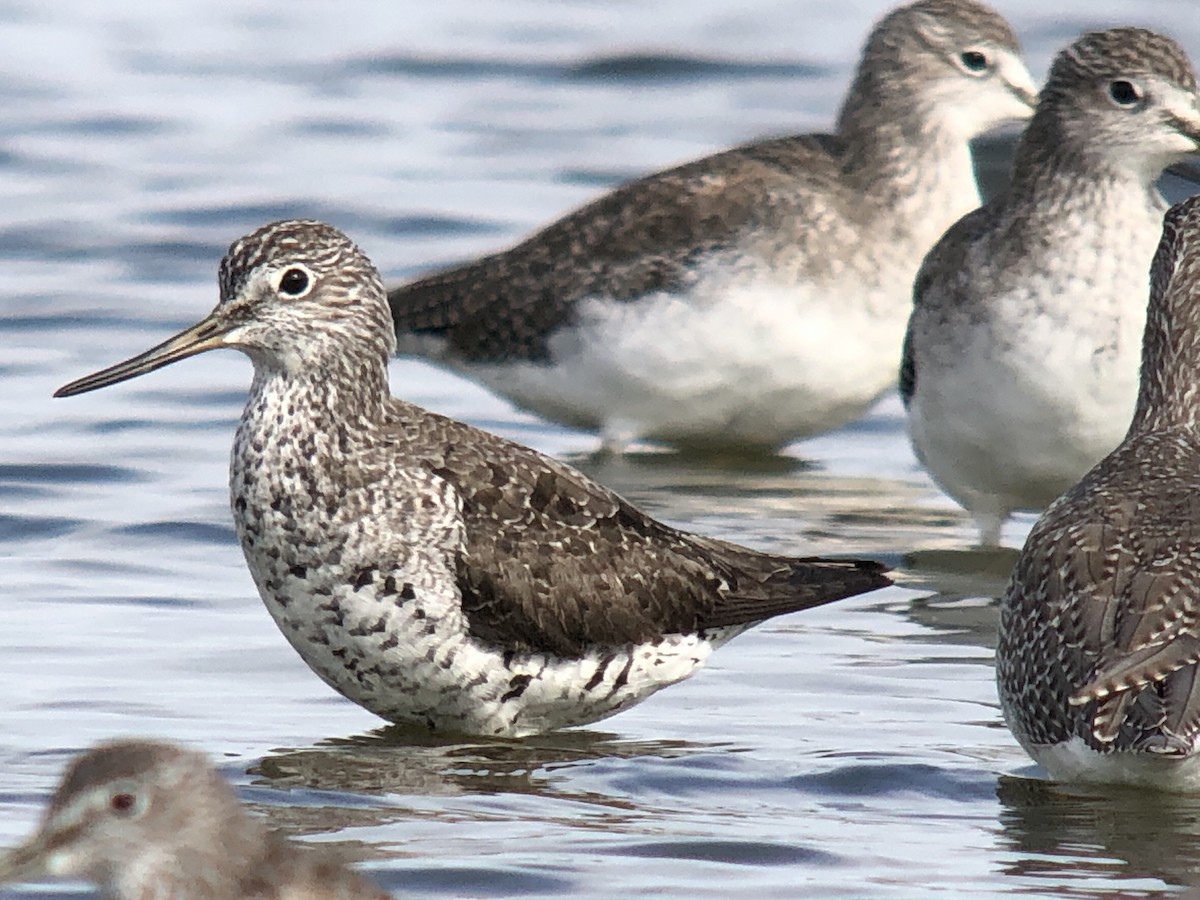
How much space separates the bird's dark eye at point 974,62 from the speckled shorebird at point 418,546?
499 centimetres

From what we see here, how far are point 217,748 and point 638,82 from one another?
14380 mm

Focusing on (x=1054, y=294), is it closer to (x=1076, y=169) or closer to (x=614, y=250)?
(x=1076, y=169)

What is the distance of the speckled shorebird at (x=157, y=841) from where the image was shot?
19.5ft

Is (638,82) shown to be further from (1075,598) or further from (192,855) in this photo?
(192,855)


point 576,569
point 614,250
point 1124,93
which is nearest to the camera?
point 576,569

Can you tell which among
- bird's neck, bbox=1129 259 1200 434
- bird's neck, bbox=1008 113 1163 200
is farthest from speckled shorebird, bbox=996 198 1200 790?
bird's neck, bbox=1008 113 1163 200

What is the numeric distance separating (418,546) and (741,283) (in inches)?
175

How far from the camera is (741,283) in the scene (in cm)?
1312

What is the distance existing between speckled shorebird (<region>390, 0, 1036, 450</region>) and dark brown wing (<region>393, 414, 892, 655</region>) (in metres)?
3.26

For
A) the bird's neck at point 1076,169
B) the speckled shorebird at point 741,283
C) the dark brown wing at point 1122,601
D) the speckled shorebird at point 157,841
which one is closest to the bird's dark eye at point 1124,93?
the bird's neck at point 1076,169

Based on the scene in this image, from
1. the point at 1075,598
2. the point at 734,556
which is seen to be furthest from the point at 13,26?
the point at 1075,598

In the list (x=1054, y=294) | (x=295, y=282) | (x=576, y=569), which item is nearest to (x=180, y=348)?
(x=295, y=282)

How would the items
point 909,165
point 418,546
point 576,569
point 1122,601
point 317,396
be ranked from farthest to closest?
point 909,165
point 576,569
point 317,396
point 418,546
point 1122,601

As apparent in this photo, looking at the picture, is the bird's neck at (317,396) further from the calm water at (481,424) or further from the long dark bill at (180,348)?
the calm water at (481,424)
